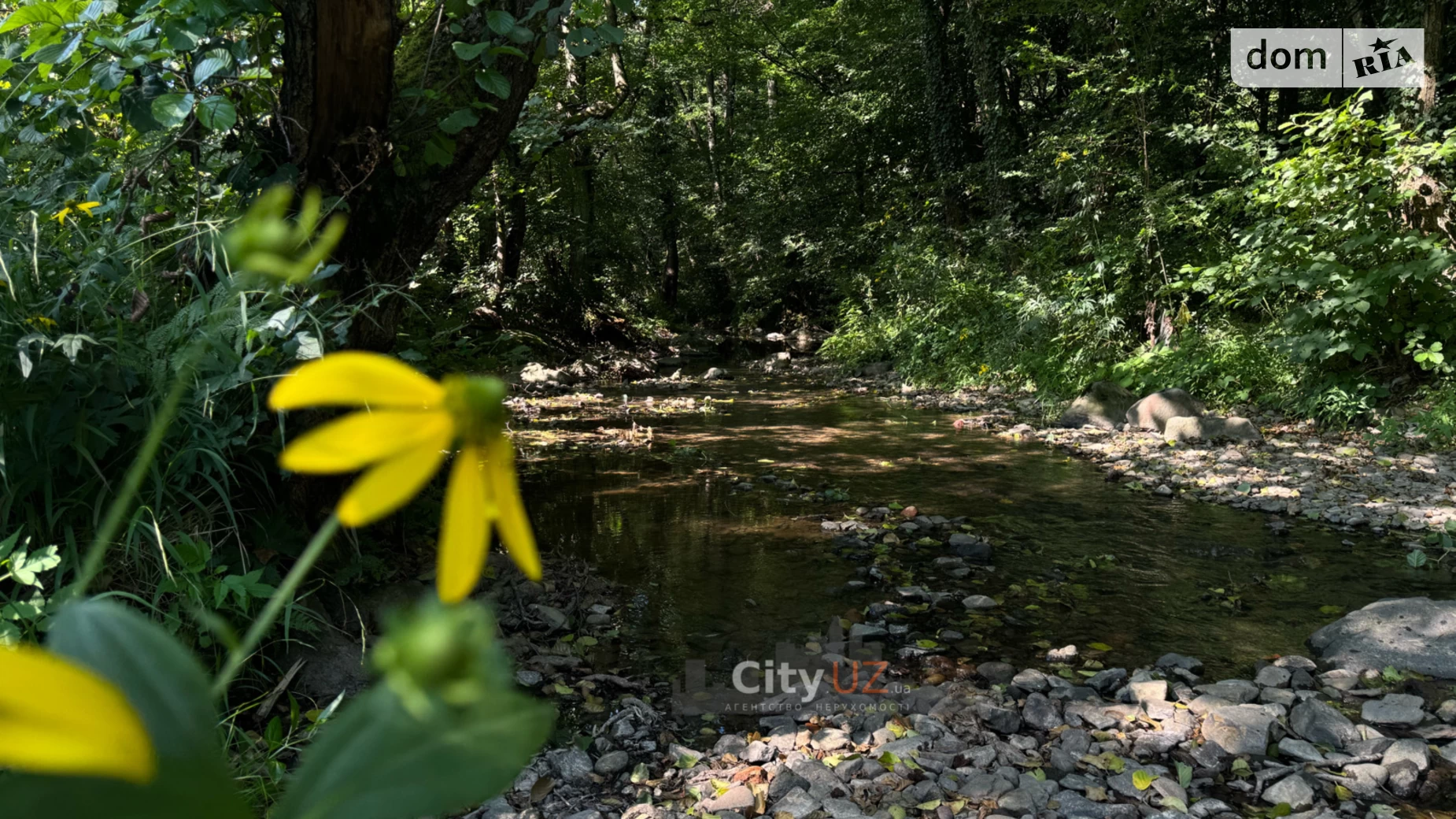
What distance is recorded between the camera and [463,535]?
20 cm

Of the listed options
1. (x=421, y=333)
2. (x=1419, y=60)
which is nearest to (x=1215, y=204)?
(x=1419, y=60)

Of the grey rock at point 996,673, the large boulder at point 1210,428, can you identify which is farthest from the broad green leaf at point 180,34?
the large boulder at point 1210,428

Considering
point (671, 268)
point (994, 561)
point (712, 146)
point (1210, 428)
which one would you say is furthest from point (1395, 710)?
point (671, 268)

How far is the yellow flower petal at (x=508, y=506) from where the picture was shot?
21 cm

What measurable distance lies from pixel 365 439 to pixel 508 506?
4 cm

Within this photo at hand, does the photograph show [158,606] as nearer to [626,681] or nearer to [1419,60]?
[626,681]

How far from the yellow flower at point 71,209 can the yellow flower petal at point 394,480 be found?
204 centimetres

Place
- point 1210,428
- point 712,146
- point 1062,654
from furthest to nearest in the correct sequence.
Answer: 1. point 712,146
2. point 1210,428
3. point 1062,654

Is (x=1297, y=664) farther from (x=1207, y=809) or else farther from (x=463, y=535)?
(x=463, y=535)

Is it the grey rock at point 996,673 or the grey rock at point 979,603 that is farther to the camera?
the grey rock at point 979,603

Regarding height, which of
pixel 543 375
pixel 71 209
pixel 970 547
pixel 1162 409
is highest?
pixel 71 209

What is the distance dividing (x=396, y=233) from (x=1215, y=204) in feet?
24.7

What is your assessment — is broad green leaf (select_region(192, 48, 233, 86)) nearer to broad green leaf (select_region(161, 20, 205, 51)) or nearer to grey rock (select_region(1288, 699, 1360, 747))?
broad green leaf (select_region(161, 20, 205, 51))

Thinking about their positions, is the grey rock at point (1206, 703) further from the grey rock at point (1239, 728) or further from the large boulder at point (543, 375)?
the large boulder at point (543, 375)
